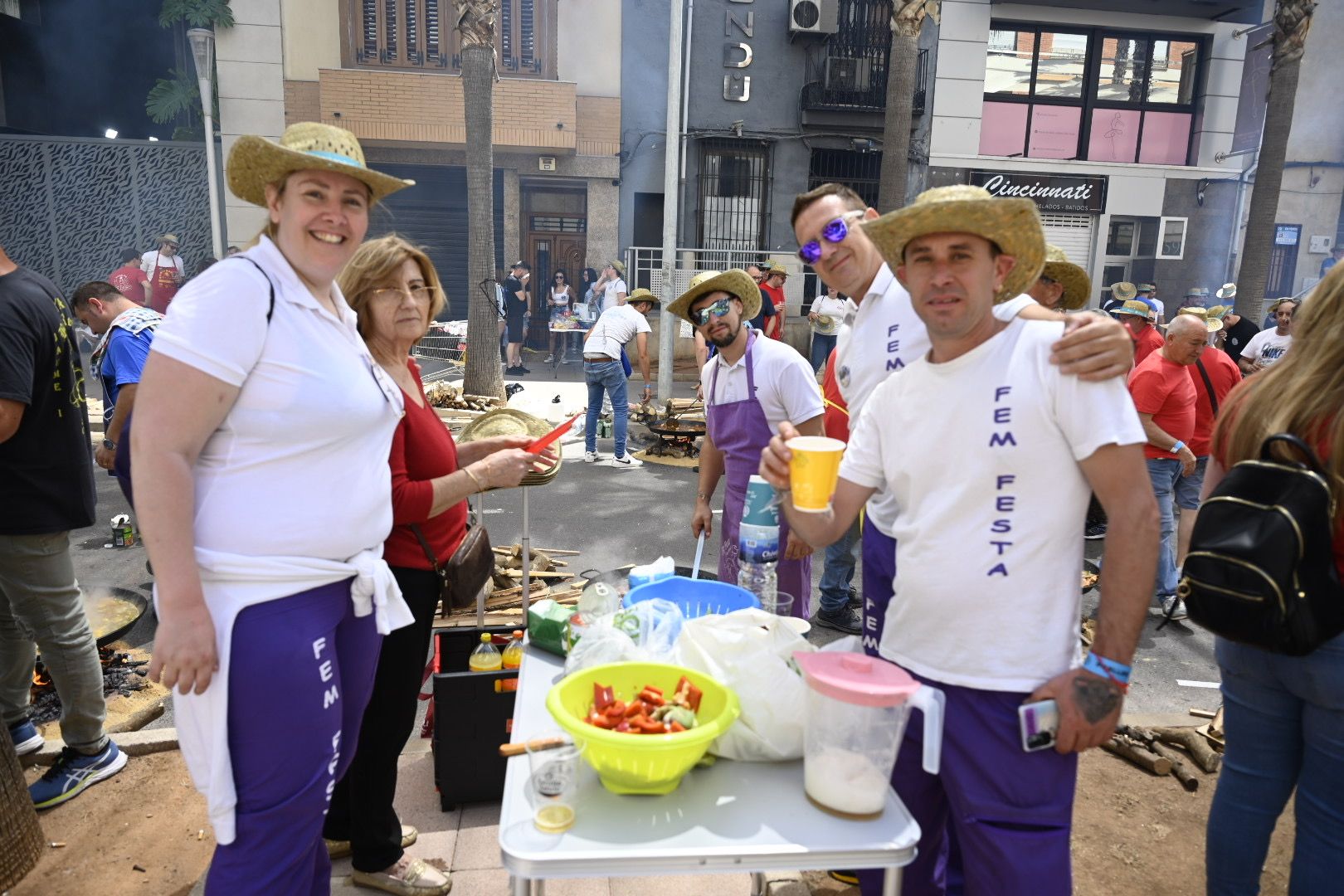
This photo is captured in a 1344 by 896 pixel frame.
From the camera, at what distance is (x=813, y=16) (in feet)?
55.0

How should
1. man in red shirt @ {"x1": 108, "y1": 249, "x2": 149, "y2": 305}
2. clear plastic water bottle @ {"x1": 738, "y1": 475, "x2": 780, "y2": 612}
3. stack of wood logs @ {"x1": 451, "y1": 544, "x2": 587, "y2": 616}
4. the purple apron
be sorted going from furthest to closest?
1. man in red shirt @ {"x1": 108, "y1": 249, "x2": 149, "y2": 305}
2. stack of wood logs @ {"x1": 451, "y1": 544, "x2": 587, "y2": 616}
3. the purple apron
4. clear plastic water bottle @ {"x1": 738, "y1": 475, "x2": 780, "y2": 612}

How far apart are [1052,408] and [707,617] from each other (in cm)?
96

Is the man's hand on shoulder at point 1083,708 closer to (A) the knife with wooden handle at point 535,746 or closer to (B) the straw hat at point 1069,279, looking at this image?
(A) the knife with wooden handle at point 535,746

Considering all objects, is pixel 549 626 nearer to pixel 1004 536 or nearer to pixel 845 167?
pixel 1004 536

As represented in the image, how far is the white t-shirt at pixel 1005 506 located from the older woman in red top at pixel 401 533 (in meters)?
1.39

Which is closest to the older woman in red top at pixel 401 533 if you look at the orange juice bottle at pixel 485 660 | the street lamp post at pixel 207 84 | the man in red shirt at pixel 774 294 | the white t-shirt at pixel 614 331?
the orange juice bottle at pixel 485 660

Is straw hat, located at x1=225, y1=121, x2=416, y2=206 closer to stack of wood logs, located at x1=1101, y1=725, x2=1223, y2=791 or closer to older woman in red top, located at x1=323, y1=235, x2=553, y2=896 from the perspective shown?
older woman in red top, located at x1=323, y1=235, x2=553, y2=896

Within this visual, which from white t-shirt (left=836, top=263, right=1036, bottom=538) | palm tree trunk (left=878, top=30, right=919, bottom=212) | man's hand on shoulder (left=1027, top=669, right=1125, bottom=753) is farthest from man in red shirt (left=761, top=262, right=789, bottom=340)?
man's hand on shoulder (left=1027, top=669, right=1125, bottom=753)

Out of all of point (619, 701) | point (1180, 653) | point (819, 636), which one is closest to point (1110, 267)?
point (1180, 653)

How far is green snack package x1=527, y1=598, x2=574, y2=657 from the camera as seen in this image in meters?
2.40

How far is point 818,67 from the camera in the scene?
17281 mm

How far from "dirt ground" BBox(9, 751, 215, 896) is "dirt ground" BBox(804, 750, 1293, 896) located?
91.4 inches

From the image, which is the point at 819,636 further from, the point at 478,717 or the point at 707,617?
the point at 707,617

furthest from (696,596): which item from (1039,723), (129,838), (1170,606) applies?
(1170,606)
